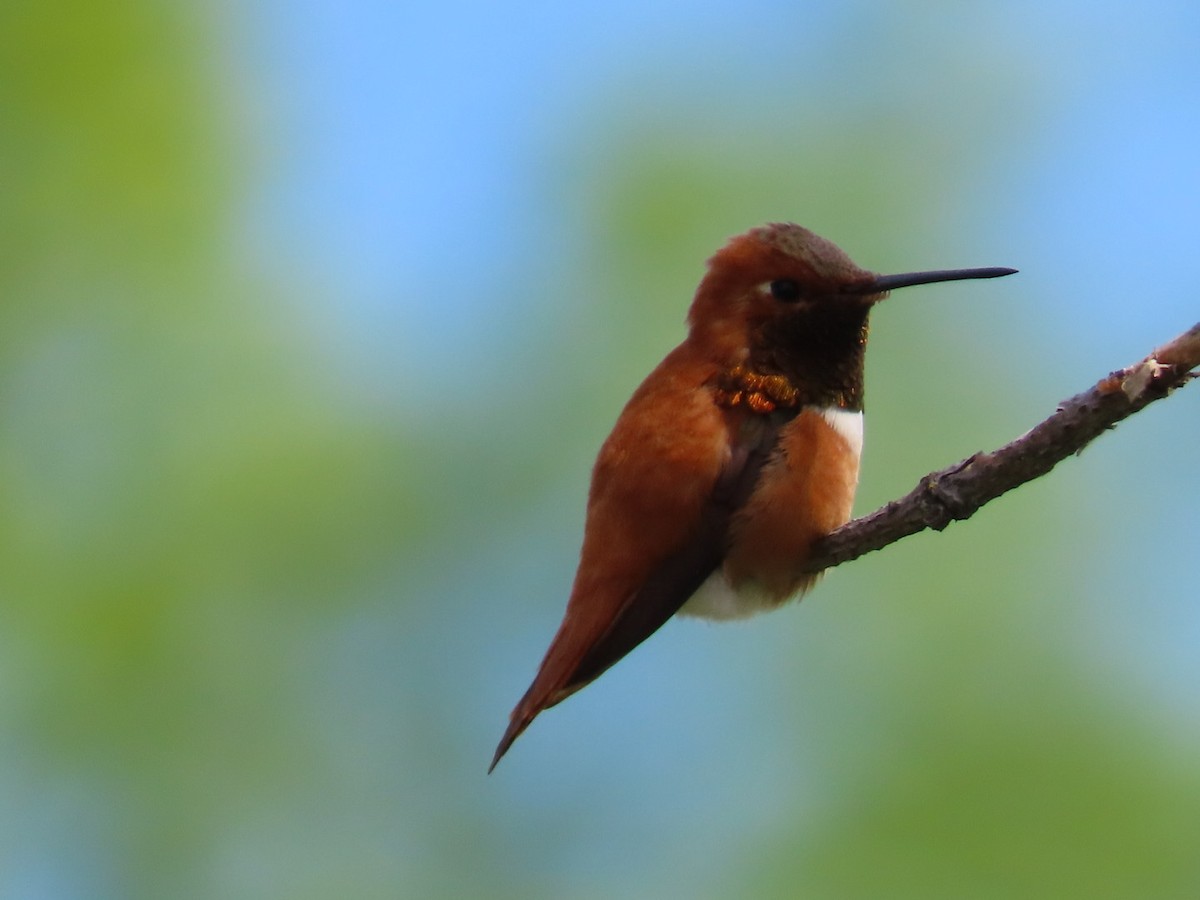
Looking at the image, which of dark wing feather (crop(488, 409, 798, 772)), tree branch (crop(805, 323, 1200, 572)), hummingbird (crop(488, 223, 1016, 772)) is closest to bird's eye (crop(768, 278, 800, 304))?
hummingbird (crop(488, 223, 1016, 772))

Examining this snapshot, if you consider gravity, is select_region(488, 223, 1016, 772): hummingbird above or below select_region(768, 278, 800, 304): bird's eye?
below

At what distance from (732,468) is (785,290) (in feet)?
1.92

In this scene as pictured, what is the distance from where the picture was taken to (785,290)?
3.66m

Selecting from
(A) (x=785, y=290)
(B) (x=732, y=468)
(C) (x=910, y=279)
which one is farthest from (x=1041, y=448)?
(A) (x=785, y=290)

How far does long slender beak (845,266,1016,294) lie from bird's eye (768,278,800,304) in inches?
5.3

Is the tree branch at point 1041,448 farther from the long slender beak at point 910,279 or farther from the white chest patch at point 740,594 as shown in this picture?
the long slender beak at point 910,279

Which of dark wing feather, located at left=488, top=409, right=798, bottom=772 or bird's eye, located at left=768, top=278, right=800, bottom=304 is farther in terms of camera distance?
bird's eye, located at left=768, top=278, right=800, bottom=304

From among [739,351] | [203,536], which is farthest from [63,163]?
[739,351]

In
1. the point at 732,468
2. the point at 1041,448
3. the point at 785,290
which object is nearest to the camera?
the point at 1041,448

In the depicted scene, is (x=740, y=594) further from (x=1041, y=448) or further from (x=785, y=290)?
(x=1041, y=448)

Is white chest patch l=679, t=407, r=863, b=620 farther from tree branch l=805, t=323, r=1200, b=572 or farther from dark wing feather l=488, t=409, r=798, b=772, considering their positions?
tree branch l=805, t=323, r=1200, b=572

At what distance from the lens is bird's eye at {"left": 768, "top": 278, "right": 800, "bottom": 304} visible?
3.65 m

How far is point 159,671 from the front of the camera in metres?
7.58

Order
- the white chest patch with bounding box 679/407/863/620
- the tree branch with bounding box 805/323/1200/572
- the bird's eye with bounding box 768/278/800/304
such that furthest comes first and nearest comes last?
the bird's eye with bounding box 768/278/800/304, the white chest patch with bounding box 679/407/863/620, the tree branch with bounding box 805/323/1200/572
